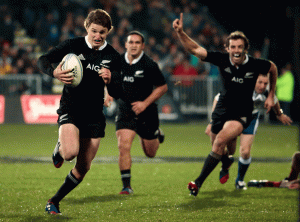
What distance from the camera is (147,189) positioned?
24.4 feet

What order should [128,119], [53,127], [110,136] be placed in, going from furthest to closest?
1. [53,127]
2. [110,136]
3. [128,119]

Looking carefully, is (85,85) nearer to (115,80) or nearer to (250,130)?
(115,80)

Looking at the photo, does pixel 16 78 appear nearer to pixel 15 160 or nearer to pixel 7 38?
pixel 7 38

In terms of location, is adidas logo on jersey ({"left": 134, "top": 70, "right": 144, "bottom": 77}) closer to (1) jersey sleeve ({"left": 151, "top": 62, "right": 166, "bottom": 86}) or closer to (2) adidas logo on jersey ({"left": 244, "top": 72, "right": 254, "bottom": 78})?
(1) jersey sleeve ({"left": 151, "top": 62, "right": 166, "bottom": 86})

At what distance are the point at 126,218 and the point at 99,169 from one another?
3936 mm

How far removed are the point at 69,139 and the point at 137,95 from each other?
2396 millimetres

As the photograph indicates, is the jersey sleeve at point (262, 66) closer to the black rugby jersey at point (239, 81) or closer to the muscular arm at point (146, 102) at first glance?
the black rugby jersey at point (239, 81)

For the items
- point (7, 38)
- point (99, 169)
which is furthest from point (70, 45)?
point (7, 38)

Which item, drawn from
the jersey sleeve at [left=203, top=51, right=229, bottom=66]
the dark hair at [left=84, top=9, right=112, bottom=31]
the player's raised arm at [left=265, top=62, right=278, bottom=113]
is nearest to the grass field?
the player's raised arm at [left=265, top=62, right=278, bottom=113]

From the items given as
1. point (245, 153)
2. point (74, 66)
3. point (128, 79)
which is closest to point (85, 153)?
point (74, 66)

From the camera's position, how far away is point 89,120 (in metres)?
5.70

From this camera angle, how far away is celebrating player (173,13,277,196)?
682 centimetres

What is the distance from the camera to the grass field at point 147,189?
5680 millimetres

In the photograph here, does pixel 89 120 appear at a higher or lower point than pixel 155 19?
lower
